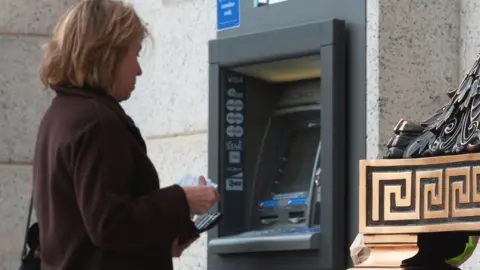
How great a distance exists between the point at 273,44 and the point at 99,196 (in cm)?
147

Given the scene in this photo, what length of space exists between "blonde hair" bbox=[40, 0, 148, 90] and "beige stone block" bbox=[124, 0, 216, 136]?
5.47 feet

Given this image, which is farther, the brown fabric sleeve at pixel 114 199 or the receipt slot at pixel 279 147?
the receipt slot at pixel 279 147

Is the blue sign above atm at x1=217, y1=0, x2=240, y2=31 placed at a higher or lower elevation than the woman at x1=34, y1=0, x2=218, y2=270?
higher

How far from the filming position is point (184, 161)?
16.3ft

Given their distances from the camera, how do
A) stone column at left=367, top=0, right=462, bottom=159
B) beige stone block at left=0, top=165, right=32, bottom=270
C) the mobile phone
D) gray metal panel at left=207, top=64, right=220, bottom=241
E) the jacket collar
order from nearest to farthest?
1. the jacket collar
2. the mobile phone
3. stone column at left=367, top=0, right=462, bottom=159
4. gray metal panel at left=207, top=64, right=220, bottom=241
5. beige stone block at left=0, top=165, right=32, bottom=270

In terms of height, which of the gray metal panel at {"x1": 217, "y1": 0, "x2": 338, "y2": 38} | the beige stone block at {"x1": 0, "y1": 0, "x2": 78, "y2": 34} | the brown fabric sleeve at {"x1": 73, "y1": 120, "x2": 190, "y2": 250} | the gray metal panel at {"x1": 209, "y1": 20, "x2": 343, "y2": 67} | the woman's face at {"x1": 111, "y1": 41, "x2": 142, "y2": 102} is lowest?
the brown fabric sleeve at {"x1": 73, "y1": 120, "x2": 190, "y2": 250}

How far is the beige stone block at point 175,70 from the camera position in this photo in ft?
16.0

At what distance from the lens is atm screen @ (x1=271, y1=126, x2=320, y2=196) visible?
14.1ft

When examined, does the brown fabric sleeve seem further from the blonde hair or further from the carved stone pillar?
the carved stone pillar

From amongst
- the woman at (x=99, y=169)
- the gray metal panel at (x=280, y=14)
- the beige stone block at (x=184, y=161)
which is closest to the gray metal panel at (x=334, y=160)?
the gray metal panel at (x=280, y=14)

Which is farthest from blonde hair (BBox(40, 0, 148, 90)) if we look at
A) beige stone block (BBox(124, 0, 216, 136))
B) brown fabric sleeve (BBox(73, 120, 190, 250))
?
beige stone block (BBox(124, 0, 216, 136))

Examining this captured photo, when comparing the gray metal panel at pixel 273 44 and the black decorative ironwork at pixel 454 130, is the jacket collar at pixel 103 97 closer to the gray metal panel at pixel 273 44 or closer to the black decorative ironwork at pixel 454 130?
the black decorative ironwork at pixel 454 130

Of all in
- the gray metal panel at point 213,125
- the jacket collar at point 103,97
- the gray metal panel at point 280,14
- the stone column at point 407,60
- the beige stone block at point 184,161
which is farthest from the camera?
the beige stone block at point 184,161

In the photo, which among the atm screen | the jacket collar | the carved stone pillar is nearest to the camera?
the carved stone pillar
